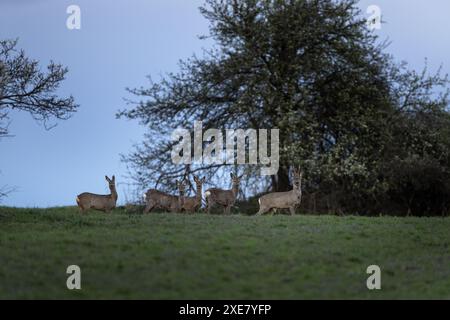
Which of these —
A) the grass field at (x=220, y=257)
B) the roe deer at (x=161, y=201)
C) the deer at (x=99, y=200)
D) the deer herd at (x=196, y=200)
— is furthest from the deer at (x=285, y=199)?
the deer at (x=99, y=200)

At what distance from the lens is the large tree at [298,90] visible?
116 feet

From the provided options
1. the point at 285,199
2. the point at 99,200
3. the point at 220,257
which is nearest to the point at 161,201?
the point at 99,200

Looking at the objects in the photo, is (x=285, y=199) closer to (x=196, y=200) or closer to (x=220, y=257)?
(x=196, y=200)

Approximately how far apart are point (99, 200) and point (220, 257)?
434 inches

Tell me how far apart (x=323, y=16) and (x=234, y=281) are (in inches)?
849

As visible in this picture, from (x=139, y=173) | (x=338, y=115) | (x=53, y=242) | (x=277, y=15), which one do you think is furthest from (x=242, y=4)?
(x=53, y=242)

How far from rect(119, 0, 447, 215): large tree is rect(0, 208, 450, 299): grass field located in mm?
9237

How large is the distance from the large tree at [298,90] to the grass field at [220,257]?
9.24 meters

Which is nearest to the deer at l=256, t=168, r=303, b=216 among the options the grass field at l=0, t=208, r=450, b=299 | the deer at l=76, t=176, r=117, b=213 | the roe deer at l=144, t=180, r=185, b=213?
the grass field at l=0, t=208, r=450, b=299

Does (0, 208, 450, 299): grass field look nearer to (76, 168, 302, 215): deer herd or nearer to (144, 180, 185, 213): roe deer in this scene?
(76, 168, 302, 215): deer herd

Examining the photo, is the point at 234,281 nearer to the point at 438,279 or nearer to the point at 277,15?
the point at 438,279

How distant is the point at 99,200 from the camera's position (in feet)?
94.7

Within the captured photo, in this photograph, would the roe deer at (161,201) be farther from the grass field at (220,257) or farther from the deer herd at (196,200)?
the grass field at (220,257)
